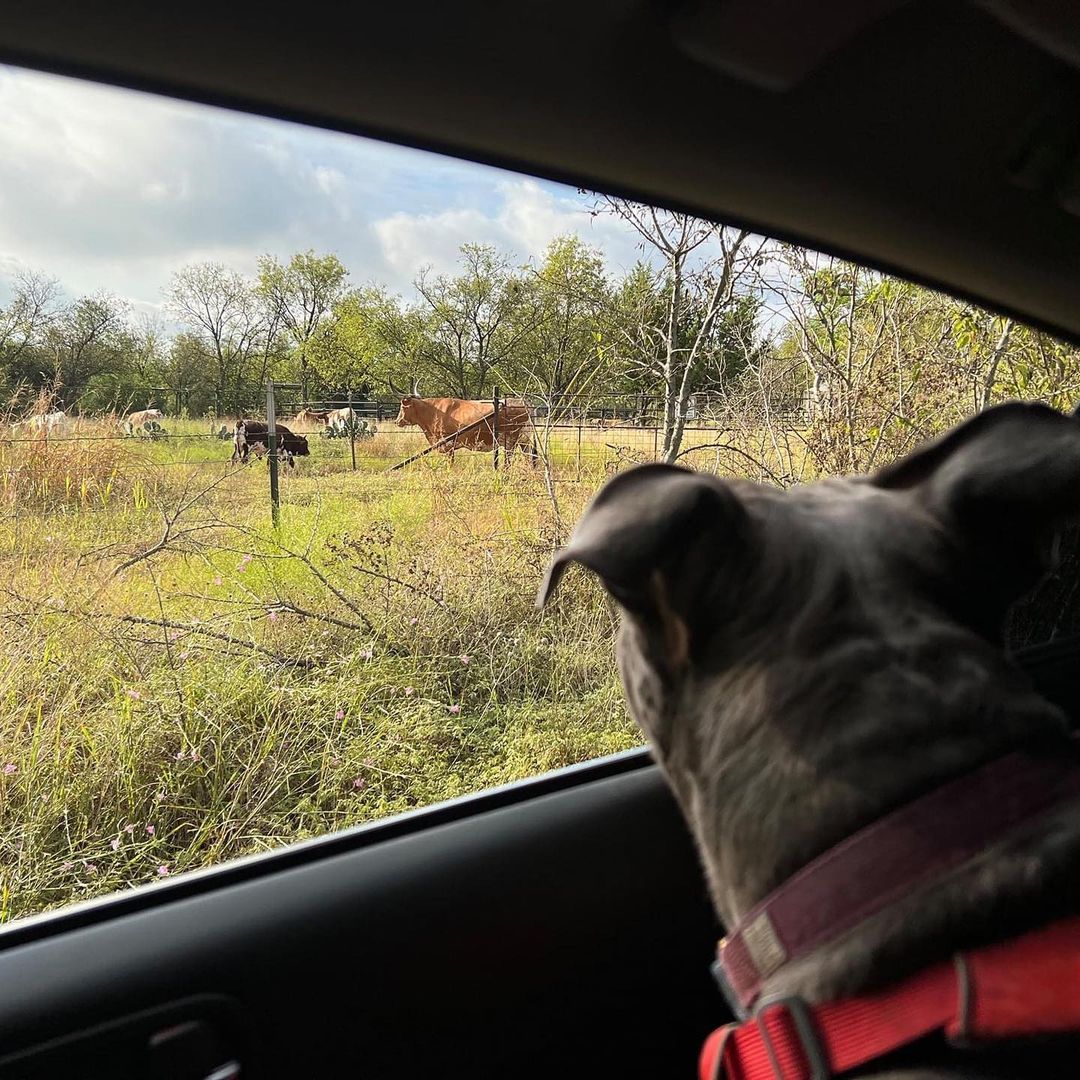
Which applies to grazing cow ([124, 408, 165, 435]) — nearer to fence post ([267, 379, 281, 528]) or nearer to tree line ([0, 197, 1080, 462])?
tree line ([0, 197, 1080, 462])

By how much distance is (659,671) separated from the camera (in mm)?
1086

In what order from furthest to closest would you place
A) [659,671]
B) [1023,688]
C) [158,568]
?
1. [158,568]
2. [659,671]
3. [1023,688]

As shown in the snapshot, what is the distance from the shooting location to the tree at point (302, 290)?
2.93 m

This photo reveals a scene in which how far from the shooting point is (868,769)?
87 cm

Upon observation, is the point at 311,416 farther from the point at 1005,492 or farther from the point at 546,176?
the point at 1005,492

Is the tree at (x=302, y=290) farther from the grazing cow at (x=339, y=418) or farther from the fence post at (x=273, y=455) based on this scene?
the grazing cow at (x=339, y=418)

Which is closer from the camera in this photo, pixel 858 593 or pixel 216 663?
pixel 858 593

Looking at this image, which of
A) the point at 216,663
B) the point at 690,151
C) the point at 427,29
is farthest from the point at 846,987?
the point at 216,663

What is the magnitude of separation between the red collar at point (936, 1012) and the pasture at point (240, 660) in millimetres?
1569

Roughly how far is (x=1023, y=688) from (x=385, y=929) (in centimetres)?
122

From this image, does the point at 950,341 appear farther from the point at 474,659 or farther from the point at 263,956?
the point at 263,956

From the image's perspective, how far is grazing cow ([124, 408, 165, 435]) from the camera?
2.83 m

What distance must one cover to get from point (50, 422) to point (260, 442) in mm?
1010

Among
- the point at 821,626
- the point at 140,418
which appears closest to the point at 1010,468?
the point at 821,626
